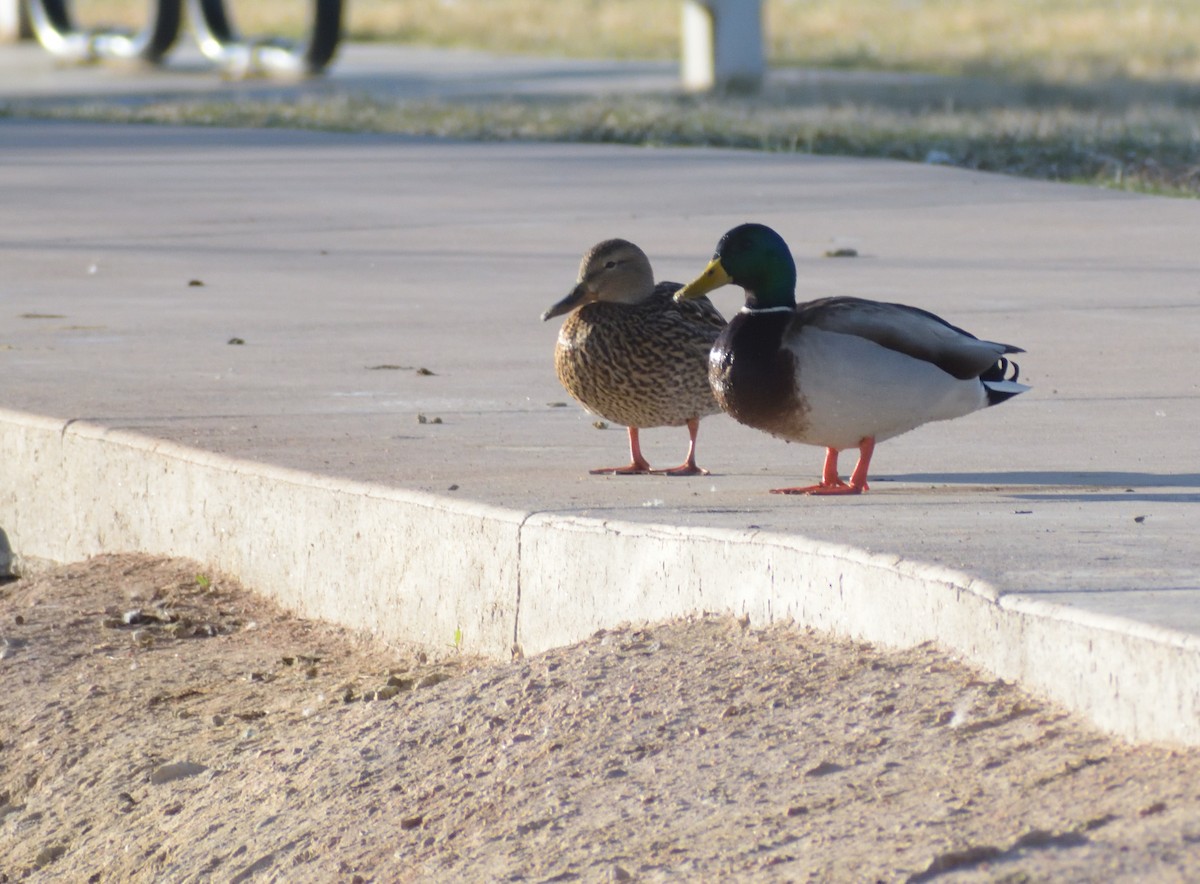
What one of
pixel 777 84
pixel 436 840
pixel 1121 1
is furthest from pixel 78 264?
pixel 1121 1

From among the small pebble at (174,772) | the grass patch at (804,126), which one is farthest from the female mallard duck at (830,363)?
the grass patch at (804,126)

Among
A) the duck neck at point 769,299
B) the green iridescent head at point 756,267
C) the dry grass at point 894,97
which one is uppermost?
the green iridescent head at point 756,267

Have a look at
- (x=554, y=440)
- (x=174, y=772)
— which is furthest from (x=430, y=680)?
(x=554, y=440)

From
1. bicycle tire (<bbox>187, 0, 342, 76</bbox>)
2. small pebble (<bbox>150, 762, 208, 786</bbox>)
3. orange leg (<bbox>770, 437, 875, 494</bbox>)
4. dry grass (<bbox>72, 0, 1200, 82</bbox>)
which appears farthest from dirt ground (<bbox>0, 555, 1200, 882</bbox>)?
dry grass (<bbox>72, 0, 1200, 82</bbox>)

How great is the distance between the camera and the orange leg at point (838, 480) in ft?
17.6

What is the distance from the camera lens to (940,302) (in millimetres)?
8781

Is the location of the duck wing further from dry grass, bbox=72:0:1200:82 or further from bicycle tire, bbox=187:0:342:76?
dry grass, bbox=72:0:1200:82

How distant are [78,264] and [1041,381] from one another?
16.0ft

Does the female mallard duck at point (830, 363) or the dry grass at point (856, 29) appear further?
the dry grass at point (856, 29)

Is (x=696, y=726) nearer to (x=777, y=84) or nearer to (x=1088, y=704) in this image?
(x=1088, y=704)

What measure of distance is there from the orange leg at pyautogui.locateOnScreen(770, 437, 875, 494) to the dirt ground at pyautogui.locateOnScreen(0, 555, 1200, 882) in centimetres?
89

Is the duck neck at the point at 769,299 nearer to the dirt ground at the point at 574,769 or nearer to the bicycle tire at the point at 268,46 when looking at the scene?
the dirt ground at the point at 574,769

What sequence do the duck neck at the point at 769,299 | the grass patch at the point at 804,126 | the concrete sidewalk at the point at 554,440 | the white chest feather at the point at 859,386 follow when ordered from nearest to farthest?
the concrete sidewalk at the point at 554,440 < the white chest feather at the point at 859,386 < the duck neck at the point at 769,299 < the grass patch at the point at 804,126

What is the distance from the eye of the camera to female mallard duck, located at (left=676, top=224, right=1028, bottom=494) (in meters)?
5.08
